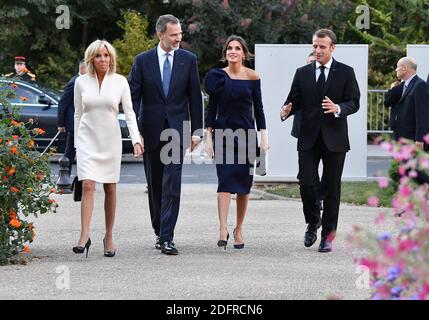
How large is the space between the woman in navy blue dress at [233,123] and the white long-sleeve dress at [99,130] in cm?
99

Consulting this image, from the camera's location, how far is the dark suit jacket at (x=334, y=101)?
1137 cm

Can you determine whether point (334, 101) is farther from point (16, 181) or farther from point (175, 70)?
point (16, 181)

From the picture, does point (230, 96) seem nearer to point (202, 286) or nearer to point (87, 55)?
point (87, 55)

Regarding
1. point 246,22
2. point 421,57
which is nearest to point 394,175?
point 421,57

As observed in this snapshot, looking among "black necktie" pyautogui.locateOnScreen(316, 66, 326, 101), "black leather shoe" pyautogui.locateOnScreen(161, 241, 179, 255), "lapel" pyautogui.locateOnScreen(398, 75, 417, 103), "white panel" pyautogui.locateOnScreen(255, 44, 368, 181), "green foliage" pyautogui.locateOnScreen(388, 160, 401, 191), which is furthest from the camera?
"white panel" pyautogui.locateOnScreen(255, 44, 368, 181)

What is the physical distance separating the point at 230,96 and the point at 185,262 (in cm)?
179

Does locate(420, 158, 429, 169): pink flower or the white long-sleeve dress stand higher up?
locate(420, 158, 429, 169): pink flower

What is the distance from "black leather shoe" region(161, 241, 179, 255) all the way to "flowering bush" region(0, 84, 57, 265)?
1021 mm

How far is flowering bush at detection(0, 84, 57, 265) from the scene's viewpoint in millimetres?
10297

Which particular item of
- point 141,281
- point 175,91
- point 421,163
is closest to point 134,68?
point 175,91

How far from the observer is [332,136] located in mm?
11375

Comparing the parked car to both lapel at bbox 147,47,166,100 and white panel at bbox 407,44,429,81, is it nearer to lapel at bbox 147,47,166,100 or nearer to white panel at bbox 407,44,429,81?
white panel at bbox 407,44,429,81

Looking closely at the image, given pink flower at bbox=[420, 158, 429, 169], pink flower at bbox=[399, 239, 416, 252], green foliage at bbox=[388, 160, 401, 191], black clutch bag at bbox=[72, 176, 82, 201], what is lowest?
green foliage at bbox=[388, 160, 401, 191]

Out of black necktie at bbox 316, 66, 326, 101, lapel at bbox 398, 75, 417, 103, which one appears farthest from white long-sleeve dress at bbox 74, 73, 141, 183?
lapel at bbox 398, 75, 417, 103
